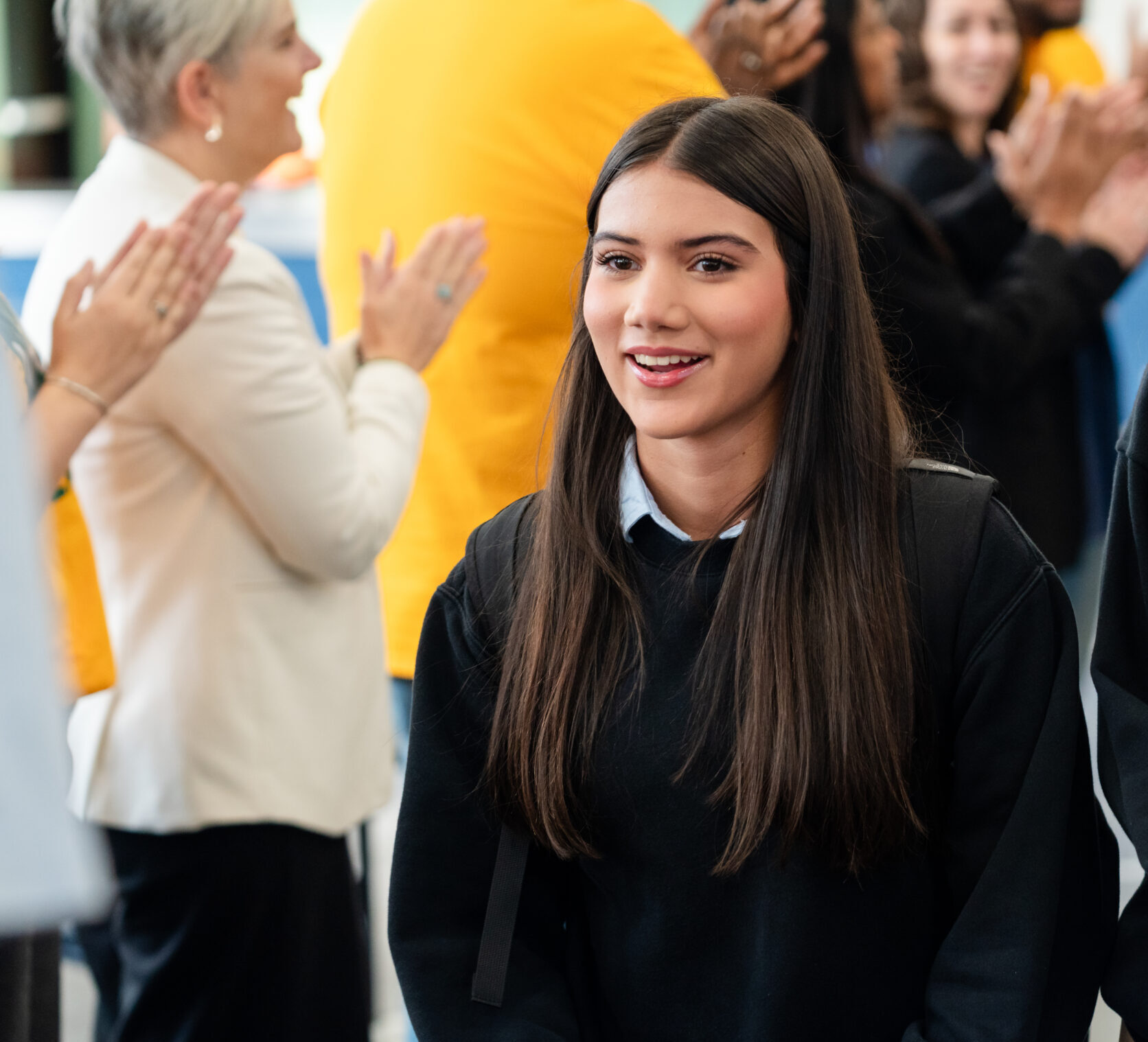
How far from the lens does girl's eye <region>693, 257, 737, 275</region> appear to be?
1098 mm

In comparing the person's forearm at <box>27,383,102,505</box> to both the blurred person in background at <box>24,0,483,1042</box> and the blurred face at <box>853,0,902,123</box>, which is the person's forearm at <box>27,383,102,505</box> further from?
the blurred face at <box>853,0,902,123</box>

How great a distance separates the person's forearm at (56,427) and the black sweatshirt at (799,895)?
1.53 feet

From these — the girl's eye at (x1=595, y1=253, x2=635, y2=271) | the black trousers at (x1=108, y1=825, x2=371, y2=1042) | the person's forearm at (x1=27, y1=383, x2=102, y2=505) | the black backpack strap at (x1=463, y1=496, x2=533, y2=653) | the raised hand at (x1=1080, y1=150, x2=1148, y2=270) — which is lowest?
the black trousers at (x1=108, y1=825, x2=371, y2=1042)

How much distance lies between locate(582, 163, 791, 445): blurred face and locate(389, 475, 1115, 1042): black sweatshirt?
12 centimetres

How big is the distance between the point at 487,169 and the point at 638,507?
66cm

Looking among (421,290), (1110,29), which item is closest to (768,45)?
(421,290)

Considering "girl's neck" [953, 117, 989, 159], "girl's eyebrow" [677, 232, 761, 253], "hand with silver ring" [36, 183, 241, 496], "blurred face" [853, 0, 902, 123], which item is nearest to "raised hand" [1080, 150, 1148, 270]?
"blurred face" [853, 0, 902, 123]

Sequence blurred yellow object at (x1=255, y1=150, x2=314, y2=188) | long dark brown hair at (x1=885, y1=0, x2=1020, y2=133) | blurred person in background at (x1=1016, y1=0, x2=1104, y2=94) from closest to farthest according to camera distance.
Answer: long dark brown hair at (x1=885, y1=0, x2=1020, y2=133)
blurred person in background at (x1=1016, y1=0, x2=1104, y2=94)
blurred yellow object at (x1=255, y1=150, x2=314, y2=188)

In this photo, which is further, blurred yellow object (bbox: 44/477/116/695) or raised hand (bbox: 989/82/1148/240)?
raised hand (bbox: 989/82/1148/240)

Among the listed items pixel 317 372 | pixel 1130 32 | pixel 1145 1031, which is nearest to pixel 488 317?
pixel 317 372

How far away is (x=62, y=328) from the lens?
4.50 feet

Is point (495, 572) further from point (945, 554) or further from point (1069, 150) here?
point (1069, 150)

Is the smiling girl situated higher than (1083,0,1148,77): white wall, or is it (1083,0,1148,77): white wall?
(1083,0,1148,77): white wall

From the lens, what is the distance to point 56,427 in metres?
1.31
